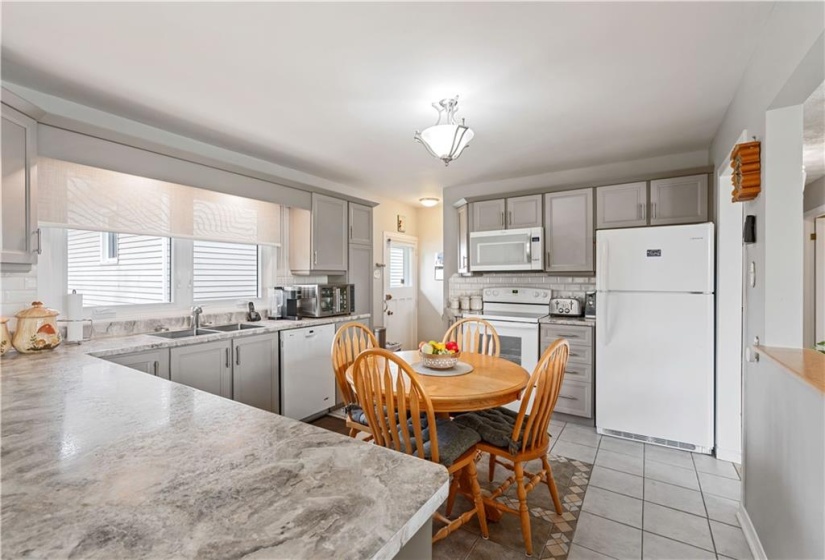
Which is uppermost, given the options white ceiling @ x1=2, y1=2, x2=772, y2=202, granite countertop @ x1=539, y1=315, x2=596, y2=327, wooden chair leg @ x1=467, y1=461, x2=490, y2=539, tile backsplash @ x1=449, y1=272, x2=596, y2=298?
white ceiling @ x1=2, y1=2, x2=772, y2=202

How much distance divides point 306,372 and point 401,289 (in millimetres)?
2475

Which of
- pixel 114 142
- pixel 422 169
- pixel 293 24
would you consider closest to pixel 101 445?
pixel 293 24

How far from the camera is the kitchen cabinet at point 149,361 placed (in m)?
2.32

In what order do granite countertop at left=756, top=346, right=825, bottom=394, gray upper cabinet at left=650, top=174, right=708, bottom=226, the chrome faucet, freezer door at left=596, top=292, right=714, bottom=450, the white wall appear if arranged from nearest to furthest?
granite countertop at left=756, top=346, right=825, bottom=394
freezer door at left=596, top=292, right=714, bottom=450
the chrome faucet
gray upper cabinet at left=650, top=174, right=708, bottom=226
the white wall

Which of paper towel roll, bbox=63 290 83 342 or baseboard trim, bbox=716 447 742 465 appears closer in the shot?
paper towel roll, bbox=63 290 83 342

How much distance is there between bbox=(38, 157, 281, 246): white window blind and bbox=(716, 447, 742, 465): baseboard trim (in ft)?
13.4

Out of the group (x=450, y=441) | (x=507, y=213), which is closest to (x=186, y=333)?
(x=450, y=441)

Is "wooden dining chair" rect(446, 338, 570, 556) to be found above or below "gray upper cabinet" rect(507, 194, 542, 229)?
below

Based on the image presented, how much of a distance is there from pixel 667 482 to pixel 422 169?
329 cm

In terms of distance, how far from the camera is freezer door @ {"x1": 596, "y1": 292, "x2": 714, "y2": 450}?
9.46 ft

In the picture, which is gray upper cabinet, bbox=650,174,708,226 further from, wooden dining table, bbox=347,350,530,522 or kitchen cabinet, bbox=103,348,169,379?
kitchen cabinet, bbox=103,348,169,379

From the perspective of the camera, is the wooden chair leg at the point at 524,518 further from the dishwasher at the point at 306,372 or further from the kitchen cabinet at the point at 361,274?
the kitchen cabinet at the point at 361,274

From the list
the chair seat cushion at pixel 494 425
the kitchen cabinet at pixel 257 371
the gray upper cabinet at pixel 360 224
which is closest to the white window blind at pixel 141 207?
the gray upper cabinet at pixel 360 224

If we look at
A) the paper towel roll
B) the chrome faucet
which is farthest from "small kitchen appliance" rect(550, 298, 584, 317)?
the paper towel roll
